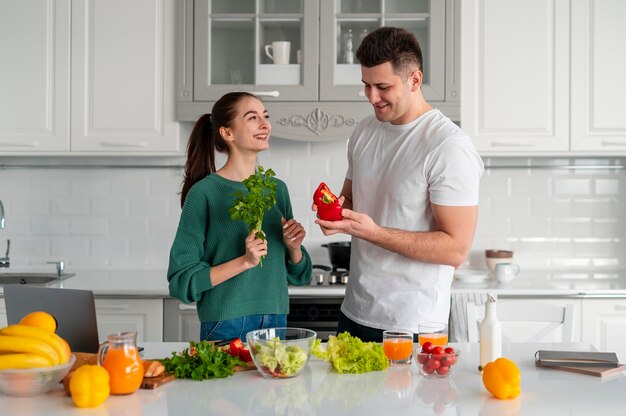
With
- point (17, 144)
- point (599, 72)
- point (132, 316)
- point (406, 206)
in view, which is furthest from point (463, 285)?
point (17, 144)

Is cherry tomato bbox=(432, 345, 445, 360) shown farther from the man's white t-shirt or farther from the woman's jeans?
the woman's jeans

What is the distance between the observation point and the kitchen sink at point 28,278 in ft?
12.7

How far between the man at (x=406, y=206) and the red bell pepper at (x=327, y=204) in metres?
0.02

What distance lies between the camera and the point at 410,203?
2.38 meters

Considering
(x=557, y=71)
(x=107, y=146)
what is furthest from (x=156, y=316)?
(x=557, y=71)

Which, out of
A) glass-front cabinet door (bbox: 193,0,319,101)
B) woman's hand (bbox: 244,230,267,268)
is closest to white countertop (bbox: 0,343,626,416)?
woman's hand (bbox: 244,230,267,268)

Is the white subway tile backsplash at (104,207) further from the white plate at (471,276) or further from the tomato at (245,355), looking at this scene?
the tomato at (245,355)

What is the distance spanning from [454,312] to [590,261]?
110 cm

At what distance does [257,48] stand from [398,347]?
86.9 inches

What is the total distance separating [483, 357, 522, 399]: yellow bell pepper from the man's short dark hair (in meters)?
0.99

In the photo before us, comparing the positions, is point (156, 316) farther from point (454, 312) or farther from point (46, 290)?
point (46, 290)

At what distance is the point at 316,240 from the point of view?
419 centimetres

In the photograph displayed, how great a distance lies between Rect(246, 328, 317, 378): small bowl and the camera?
1.84 metres

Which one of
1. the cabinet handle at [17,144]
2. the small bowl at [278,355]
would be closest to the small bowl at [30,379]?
the small bowl at [278,355]
